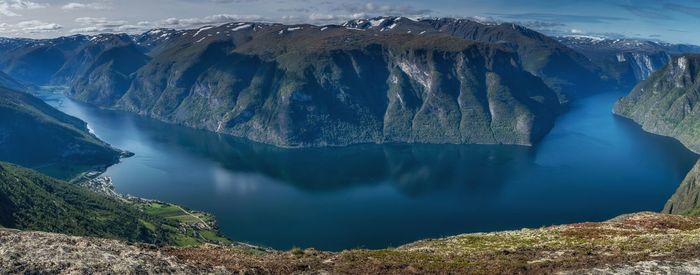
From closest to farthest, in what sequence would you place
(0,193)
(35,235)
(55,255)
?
(55,255)
(35,235)
(0,193)

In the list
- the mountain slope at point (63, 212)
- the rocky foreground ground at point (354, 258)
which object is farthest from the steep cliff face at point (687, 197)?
the rocky foreground ground at point (354, 258)

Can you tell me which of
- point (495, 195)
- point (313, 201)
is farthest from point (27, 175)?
point (495, 195)

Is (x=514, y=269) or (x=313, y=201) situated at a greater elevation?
(x=514, y=269)

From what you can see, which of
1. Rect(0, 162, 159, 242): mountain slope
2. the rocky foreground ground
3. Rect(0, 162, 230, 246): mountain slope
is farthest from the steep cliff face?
the rocky foreground ground

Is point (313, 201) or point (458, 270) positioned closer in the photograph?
point (458, 270)

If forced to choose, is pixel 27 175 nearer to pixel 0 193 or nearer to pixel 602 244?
pixel 0 193

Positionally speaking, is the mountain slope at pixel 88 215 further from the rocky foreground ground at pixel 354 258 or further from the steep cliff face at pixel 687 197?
the steep cliff face at pixel 687 197

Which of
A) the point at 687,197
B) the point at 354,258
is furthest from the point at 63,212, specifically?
the point at 687,197
